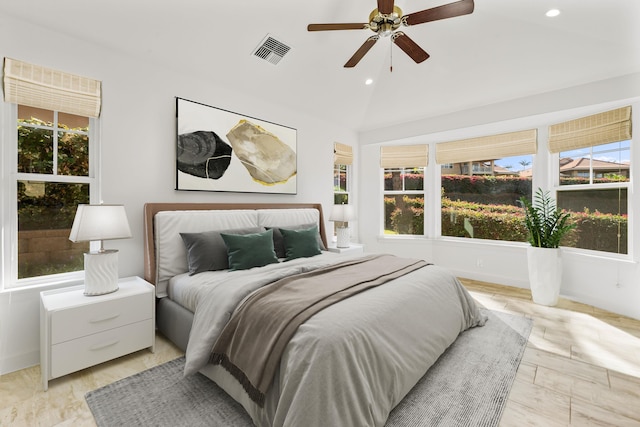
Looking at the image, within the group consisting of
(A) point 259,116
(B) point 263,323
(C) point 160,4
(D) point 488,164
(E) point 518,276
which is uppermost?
(C) point 160,4

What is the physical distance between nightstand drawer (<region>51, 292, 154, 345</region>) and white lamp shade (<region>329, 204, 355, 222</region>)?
2.66 m

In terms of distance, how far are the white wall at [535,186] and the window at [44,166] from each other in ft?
13.0

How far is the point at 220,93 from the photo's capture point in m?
3.38

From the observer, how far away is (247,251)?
2.73 metres

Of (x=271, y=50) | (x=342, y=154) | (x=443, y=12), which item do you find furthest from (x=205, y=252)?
(x=342, y=154)

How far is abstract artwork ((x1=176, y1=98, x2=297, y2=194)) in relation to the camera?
3090mm

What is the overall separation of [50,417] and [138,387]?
1.39 feet

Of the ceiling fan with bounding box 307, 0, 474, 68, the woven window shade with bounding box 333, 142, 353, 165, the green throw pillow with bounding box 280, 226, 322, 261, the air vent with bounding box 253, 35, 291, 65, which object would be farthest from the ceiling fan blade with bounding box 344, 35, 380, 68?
the woven window shade with bounding box 333, 142, 353, 165

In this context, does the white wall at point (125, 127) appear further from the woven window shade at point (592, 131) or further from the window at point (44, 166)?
the woven window shade at point (592, 131)

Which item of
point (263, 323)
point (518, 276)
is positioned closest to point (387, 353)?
point (263, 323)

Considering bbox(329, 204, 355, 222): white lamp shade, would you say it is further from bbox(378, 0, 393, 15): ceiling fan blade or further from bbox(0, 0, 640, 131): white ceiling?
bbox(378, 0, 393, 15): ceiling fan blade

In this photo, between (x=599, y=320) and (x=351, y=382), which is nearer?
(x=351, y=382)

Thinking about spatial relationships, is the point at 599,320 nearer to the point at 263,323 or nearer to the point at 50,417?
the point at 263,323

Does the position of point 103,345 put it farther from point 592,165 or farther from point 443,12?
point 592,165
